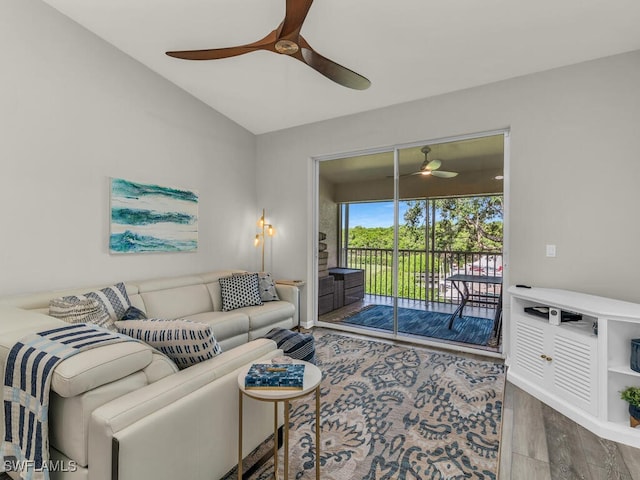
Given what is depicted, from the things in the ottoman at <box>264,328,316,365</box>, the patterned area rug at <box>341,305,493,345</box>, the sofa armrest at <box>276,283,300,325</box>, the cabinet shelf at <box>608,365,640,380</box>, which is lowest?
the patterned area rug at <box>341,305,493,345</box>

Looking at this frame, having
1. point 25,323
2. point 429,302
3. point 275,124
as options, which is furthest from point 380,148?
point 25,323

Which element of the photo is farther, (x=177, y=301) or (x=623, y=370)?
(x=177, y=301)

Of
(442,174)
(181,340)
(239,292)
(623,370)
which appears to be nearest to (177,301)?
(239,292)

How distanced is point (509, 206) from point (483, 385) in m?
1.73

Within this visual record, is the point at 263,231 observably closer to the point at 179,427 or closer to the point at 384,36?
the point at 384,36

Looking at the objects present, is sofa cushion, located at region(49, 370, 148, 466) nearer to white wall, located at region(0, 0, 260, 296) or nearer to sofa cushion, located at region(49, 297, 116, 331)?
sofa cushion, located at region(49, 297, 116, 331)

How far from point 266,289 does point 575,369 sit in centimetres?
303

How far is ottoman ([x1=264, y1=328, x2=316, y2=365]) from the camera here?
108 inches

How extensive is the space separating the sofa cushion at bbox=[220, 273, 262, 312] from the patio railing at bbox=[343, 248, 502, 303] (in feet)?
4.72

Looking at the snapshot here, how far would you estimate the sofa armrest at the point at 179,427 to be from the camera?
1.11 meters

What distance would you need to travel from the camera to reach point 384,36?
2713 mm

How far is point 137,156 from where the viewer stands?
11.2 feet

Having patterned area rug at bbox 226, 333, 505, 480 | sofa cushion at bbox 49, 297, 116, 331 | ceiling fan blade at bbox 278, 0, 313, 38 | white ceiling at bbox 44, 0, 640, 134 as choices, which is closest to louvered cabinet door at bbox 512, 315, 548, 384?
patterned area rug at bbox 226, 333, 505, 480

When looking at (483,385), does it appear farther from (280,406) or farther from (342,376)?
(280,406)
